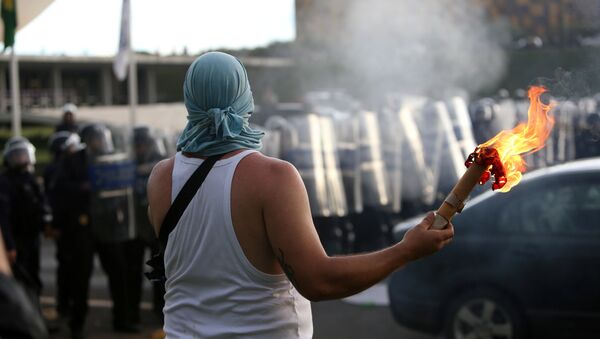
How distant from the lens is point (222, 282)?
2.56 meters

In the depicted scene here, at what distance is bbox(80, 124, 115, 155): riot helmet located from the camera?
27.1 ft

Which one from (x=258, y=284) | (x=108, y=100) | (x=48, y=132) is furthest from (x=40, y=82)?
(x=258, y=284)

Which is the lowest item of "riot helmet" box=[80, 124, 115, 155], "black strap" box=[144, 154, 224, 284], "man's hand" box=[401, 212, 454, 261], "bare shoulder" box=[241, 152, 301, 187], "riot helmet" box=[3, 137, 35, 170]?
"riot helmet" box=[3, 137, 35, 170]

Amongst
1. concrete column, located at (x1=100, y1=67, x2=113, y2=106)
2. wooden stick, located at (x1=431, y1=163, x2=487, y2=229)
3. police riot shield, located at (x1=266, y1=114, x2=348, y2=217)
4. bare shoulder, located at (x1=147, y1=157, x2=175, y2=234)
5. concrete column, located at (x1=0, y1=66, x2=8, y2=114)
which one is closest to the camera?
wooden stick, located at (x1=431, y1=163, x2=487, y2=229)

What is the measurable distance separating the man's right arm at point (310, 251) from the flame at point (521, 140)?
10.0 inches

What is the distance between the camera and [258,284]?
2541mm

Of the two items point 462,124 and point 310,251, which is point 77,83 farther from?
point 310,251

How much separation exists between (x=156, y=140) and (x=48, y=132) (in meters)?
21.3

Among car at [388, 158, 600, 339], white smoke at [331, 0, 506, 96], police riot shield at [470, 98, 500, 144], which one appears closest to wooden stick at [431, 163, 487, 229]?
car at [388, 158, 600, 339]

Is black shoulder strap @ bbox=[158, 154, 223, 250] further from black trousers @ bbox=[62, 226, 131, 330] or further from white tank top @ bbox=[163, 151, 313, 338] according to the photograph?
black trousers @ bbox=[62, 226, 131, 330]

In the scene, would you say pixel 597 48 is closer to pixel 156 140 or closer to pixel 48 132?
pixel 156 140

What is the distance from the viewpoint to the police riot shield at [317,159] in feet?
35.3

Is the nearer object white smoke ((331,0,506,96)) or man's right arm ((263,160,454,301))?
man's right arm ((263,160,454,301))

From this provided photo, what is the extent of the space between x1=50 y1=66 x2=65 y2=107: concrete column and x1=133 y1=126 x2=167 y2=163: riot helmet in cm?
3226
